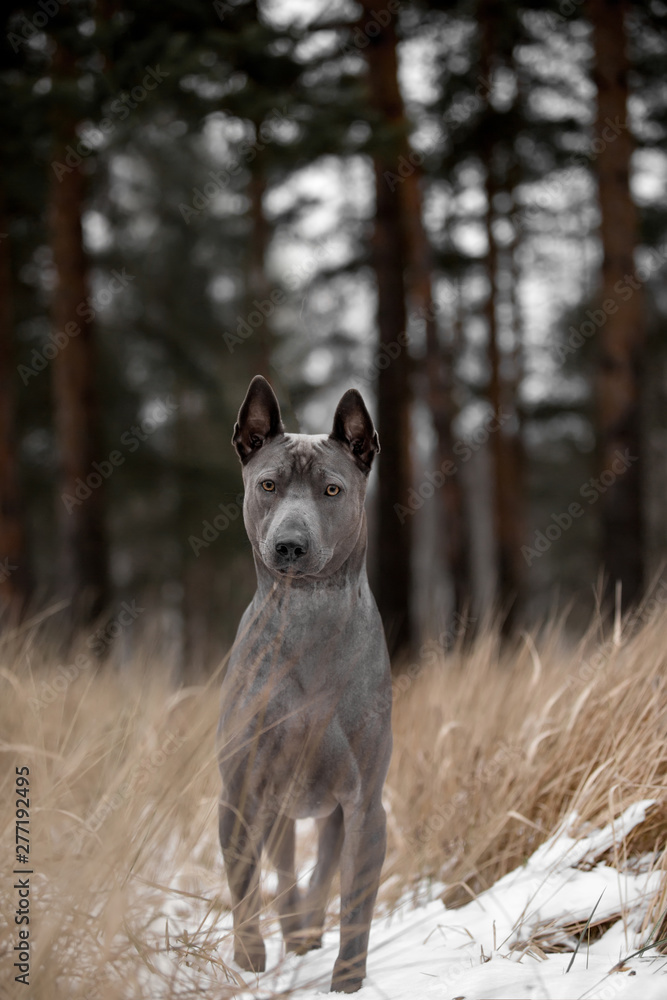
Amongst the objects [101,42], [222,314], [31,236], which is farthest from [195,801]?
[222,314]

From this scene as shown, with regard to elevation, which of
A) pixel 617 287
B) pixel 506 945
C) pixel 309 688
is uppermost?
pixel 617 287

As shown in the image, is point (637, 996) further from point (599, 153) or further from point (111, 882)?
point (599, 153)

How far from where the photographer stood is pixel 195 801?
269 centimetres

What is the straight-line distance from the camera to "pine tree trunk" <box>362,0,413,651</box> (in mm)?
7961

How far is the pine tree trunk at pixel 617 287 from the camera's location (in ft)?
24.0

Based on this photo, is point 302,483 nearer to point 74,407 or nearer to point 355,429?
point 355,429

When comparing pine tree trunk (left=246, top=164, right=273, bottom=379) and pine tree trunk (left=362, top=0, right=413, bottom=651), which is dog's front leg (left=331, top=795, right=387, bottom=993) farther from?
pine tree trunk (left=246, top=164, right=273, bottom=379)

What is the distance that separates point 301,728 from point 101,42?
21.8 feet

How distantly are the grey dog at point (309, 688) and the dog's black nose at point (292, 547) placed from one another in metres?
0.09

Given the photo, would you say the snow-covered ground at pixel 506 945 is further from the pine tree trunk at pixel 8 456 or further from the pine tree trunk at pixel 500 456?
the pine tree trunk at pixel 500 456

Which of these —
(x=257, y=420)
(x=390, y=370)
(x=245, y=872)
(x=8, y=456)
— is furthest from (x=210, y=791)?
(x=8, y=456)

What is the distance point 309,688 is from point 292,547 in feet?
1.49

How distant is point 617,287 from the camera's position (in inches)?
289

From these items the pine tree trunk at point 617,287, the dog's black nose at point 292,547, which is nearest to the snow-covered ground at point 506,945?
the dog's black nose at point 292,547
